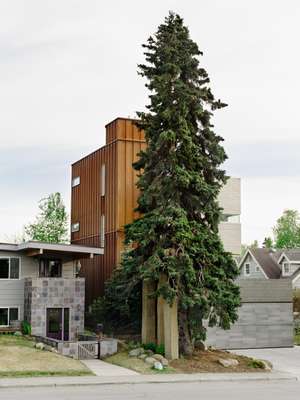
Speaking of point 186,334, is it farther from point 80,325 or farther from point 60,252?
point 60,252

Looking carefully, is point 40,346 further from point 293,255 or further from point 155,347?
point 293,255

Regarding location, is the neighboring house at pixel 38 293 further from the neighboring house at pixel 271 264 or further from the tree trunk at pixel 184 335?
the neighboring house at pixel 271 264

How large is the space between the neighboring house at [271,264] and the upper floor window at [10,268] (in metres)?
30.9

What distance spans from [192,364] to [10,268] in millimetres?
12743

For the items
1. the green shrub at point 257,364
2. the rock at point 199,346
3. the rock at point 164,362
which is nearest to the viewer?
the rock at point 164,362

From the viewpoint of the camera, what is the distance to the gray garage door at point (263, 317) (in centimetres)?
3709

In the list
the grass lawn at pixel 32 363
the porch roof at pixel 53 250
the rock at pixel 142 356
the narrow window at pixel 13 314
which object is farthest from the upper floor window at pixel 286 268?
the grass lawn at pixel 32 363

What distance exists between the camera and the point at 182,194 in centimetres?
2923

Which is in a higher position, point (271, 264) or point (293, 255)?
point (293, 255)

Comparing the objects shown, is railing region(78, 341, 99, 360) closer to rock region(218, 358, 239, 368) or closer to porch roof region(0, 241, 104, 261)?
rock region(218, 358, 239, 368)

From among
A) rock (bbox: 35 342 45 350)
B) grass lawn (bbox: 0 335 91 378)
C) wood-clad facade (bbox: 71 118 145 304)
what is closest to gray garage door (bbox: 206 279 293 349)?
wood-clad facade (bbox: 71 118 145 304)

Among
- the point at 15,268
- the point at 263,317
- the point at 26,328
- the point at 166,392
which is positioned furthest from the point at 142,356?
the point at 263,317

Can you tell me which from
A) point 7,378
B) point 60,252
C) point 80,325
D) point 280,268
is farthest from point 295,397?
point 280,268

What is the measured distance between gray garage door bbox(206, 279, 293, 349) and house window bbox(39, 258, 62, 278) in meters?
9.98
